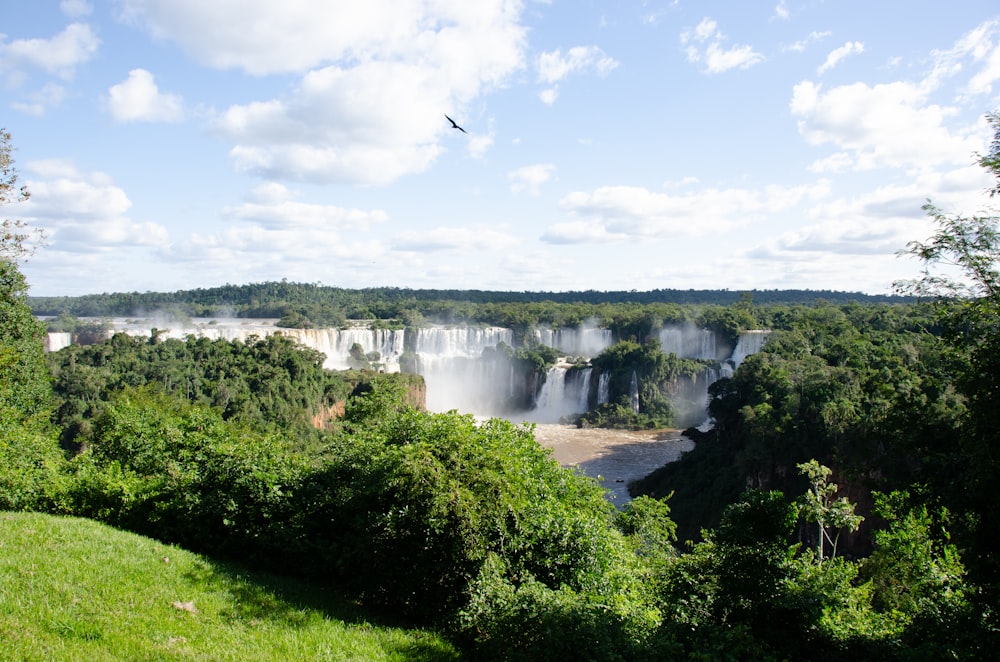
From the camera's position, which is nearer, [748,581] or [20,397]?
[748,581]

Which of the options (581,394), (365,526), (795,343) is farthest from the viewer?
(581,394)

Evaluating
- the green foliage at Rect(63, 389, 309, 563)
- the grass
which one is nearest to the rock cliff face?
the green foliage at Rect(63, 389, 309, 563)

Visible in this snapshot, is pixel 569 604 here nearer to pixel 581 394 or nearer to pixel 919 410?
pixel 919 410

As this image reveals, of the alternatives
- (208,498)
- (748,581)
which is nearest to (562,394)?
(208,498)

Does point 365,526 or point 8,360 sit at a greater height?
point 8,360

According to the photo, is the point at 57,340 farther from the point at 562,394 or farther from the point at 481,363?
the point at 562,394

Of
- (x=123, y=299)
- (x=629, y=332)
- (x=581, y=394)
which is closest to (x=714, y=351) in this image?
(x=629, y=332)
